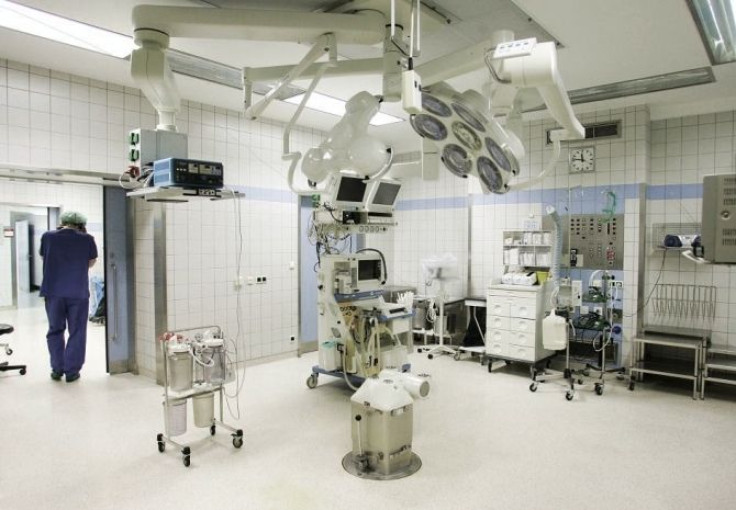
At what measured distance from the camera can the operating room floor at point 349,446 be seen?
109 inches

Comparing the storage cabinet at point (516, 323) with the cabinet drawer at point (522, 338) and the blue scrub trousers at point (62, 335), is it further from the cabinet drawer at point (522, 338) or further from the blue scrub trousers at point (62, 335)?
the blue scrub trousers at point (62, 335)

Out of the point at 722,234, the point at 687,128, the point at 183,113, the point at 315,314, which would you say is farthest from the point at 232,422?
the point at 687,128

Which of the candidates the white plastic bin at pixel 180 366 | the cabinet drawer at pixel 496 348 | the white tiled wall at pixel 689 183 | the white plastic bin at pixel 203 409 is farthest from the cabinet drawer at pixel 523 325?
the white plastic bin at pixel 180 366

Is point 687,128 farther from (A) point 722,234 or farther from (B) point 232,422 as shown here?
(B) point 232,422

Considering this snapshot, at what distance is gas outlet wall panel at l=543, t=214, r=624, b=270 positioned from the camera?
525cm

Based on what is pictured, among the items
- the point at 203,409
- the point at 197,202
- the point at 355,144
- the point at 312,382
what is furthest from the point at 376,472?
the point at 197,202

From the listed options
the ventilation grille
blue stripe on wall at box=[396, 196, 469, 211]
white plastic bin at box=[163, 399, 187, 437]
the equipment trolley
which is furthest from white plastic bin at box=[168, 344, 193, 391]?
blue stripe on wall at box=[396, 196, 469, 211]

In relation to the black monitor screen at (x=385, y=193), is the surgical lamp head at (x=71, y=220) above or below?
below

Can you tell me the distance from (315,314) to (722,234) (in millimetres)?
5344

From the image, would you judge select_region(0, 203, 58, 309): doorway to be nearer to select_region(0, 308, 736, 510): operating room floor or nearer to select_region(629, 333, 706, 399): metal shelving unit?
select_region(0, 308, 736, 510): operating room floor

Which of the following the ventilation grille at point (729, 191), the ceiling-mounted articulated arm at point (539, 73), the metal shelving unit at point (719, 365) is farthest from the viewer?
the metal shelving unit at point (719, 365)

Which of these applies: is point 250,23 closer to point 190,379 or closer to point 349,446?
point 190,379

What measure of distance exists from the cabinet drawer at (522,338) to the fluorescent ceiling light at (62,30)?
15.0 ft

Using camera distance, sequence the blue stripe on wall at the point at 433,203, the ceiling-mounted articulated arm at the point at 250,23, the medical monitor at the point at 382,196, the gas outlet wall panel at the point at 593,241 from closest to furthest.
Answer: the ceiling-mounted articulated arm at the point at 250,23, the medical monitor at the point at 382,196, the gas outlet wall panel at the point at 593,241, the blue stripe on wall at the point at 433,203
